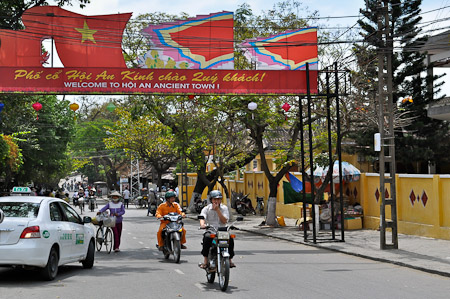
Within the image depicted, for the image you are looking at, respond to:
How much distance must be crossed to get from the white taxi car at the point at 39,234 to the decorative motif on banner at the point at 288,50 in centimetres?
939

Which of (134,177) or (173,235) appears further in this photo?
(134,177)

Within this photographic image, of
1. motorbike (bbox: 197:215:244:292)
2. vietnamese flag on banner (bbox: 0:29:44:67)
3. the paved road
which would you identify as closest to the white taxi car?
the paved road

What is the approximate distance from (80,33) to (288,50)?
255 inches

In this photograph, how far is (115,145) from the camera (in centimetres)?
4909

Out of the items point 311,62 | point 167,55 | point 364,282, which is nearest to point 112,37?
point 167,55

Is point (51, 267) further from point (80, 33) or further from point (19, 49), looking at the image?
point (80, 33)

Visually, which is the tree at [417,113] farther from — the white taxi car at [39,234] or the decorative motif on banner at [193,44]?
the white taxi car at [39,234]

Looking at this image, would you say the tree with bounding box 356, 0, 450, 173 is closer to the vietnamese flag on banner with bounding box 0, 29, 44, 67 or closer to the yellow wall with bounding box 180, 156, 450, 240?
the yellow wall with bounding box 180, 156, 450, 240

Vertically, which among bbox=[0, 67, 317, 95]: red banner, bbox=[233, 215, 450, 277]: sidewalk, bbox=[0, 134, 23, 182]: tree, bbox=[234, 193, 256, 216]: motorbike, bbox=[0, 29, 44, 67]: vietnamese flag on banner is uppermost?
bbox=[0, 29, 44, 67]: vietnamese flag on banner

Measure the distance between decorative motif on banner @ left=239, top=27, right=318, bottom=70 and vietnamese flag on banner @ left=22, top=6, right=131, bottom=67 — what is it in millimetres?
4020

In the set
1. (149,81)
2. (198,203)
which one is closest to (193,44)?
(149,81)

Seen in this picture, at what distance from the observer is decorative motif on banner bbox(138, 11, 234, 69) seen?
62.8 ft

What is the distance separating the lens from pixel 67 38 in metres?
18.7

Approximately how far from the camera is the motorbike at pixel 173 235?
1409 cm
